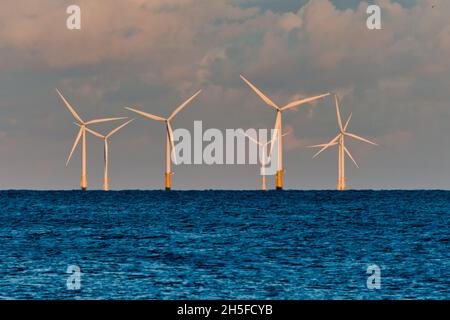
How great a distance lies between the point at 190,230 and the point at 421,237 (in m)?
25.3

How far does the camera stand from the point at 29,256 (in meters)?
58.1

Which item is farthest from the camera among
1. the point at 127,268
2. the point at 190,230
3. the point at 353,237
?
the point at 190,230

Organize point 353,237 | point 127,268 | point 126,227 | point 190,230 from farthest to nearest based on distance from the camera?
point 126,227 → point 190,230 → point 353,237 → point 127,268

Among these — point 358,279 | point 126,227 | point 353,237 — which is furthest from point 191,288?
point 126,227

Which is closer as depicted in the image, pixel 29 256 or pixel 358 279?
pixel 358 279

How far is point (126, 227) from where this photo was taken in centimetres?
9662

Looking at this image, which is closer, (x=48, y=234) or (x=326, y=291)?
(x=326, y=291)
